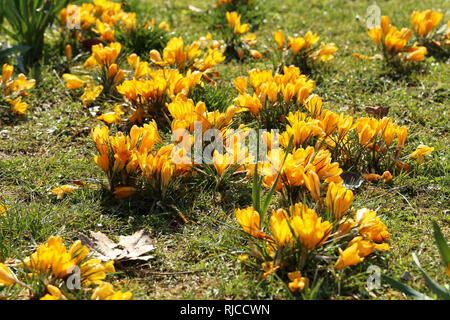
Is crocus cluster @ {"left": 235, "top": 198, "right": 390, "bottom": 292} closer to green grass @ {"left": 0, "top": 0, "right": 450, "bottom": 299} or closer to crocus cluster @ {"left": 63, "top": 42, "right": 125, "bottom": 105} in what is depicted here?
green grass @ {"left": 0, "top": 0, "right": 450, "bottom": 299}

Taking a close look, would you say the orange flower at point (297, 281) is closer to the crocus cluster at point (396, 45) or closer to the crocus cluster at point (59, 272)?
the crocus cluster at point (59, 272)

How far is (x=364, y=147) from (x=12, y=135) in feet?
7.31

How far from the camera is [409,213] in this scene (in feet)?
8.50

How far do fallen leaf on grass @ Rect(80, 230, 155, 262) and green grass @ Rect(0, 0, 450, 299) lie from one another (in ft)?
0.18

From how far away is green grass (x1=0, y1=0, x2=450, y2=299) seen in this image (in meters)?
2.20

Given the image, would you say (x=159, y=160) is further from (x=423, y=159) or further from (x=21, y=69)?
(x=21, y=69)

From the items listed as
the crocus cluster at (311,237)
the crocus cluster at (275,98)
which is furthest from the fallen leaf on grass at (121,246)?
the crocus cluster at (275,98)

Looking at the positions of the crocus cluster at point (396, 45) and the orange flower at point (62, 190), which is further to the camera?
the crocus cluster at point (396, 45)

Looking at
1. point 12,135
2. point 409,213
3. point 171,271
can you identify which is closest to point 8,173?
point 12,135

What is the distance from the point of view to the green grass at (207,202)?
2203 millimetres

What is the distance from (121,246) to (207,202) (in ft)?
1.73

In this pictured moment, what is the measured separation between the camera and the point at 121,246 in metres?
2.40

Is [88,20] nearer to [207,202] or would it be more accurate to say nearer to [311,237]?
[207,202]

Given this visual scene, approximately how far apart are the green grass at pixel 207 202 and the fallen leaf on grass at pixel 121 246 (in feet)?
0.18
